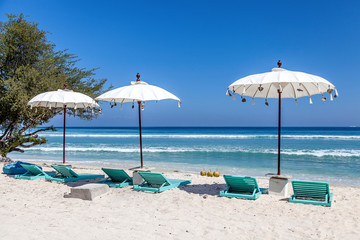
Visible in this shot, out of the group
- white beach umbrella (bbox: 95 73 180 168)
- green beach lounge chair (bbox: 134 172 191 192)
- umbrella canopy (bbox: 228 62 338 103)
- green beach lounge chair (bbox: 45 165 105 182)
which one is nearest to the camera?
umbrella canopy (bbox: 228 62 338 103)

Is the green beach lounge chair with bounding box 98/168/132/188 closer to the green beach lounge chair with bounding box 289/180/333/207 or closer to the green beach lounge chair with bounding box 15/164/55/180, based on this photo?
the green beach lounge chair with bounding box 15/164/55/180

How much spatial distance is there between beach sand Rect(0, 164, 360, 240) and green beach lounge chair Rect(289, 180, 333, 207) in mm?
156

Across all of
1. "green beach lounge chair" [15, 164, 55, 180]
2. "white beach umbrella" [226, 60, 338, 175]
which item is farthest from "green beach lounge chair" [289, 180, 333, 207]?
"green beach lounge chair" [15, 164, 55, 180]

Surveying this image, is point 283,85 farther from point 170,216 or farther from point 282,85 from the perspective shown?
point 170,216

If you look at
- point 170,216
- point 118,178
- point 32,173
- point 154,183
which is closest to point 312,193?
point 170,216

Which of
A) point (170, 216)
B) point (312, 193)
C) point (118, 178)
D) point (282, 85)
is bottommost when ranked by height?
point (170, 216)

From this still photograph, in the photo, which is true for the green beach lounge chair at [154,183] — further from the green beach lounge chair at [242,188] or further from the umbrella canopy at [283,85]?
the umbrella canopy at [283,85]

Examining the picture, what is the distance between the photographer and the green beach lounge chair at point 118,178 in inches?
332

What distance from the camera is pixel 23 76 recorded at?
13.2 metres

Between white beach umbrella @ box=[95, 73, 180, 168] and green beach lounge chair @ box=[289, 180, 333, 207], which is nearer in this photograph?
green beach lounge chair @ box=[289, 180, 333, 207]

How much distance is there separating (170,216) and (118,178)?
3.43 m

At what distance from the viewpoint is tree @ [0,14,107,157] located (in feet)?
42.4

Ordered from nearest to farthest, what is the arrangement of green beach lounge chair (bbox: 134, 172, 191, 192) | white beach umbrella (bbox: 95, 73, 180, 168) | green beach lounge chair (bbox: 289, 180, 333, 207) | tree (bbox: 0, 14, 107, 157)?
green beach lounge chair (bbox: 289, 180, 333, 207) < white beach umbrella (bbox: 95, 73, 180, 168) < green beach lounge chair (bbox: 134, 172, 191, 192) < tree (bbox: 0, 14, 107, 157)

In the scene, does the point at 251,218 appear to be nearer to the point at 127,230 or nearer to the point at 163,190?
the point at 127,230
